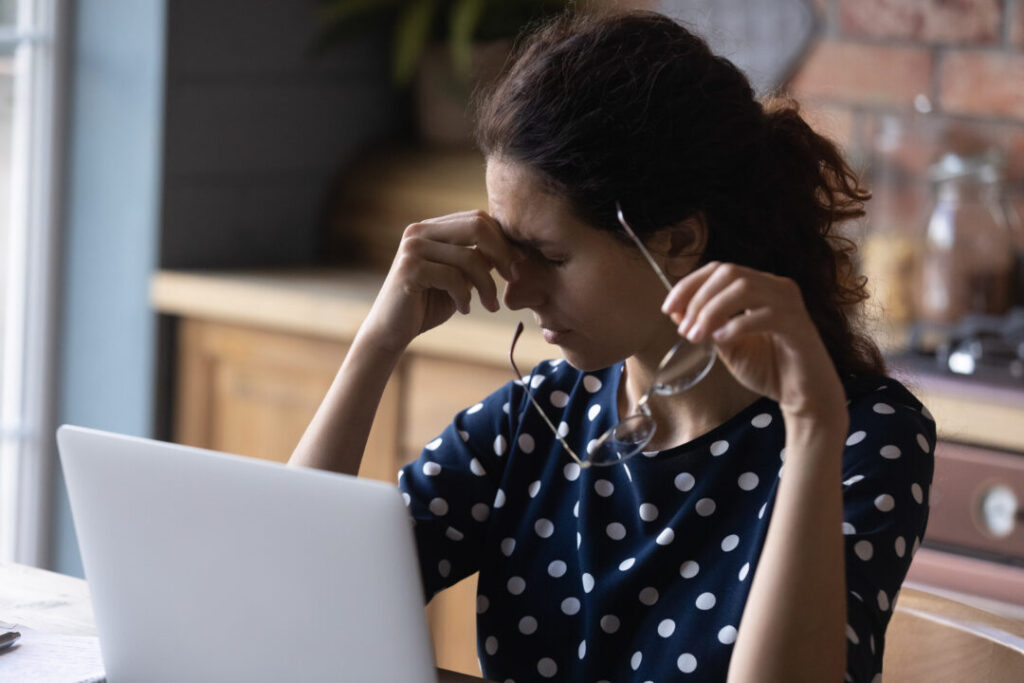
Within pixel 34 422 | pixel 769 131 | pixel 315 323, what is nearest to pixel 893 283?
pixel 315 323

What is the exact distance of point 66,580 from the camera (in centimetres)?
121

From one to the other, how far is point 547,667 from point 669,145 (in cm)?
44

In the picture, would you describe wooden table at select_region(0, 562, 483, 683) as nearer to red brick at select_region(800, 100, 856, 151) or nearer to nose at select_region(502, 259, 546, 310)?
nose at select_region(502, 259, 546, 310)

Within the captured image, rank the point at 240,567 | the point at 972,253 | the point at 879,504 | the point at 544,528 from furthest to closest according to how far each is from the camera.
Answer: the point at 972,253, the point at 544,528, the point at 879,504, the point at 240,567

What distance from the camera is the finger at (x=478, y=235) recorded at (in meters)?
1.14

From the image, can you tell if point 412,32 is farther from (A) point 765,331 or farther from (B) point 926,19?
(A) point 765,331

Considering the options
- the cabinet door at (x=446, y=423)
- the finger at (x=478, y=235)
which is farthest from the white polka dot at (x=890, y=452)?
the cabinet door at (x=446, y=423)

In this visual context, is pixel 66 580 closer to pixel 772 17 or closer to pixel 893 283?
pixel 893 283

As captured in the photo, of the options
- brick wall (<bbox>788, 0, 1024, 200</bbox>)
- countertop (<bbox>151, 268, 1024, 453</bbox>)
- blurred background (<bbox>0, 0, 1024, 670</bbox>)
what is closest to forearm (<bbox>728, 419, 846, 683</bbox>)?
countertop (<bbox>151, 268, 1024, 453</bbox>)

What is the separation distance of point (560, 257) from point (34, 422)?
170 cm

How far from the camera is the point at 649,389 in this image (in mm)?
Result: 1128

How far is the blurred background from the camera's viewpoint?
7.13ft

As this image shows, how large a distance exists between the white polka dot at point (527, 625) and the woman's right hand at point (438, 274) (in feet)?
0.87

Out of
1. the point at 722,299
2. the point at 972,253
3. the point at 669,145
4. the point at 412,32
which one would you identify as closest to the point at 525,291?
the point at 669,145
